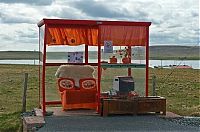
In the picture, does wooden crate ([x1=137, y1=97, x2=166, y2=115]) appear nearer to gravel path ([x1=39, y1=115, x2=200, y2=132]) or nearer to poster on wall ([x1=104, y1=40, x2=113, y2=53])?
gravel path ([x1=39, y1=115, x2=200, y2=132])

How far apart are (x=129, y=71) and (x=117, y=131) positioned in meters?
3.57

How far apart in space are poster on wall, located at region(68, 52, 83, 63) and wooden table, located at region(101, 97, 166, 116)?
223 centimetres

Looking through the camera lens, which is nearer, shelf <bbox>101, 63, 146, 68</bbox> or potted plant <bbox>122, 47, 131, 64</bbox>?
shelf <bbox>101, 63, 146, 68</bbox>

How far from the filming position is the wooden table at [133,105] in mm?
12859

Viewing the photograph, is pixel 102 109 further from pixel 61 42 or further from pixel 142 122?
pixel 61 42

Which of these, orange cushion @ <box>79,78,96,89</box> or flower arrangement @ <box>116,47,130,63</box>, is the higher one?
flower arrangement @ <box>116,47,130,63</box>

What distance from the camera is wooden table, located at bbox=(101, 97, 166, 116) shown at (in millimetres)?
12859

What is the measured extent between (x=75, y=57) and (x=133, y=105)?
2.62 meters

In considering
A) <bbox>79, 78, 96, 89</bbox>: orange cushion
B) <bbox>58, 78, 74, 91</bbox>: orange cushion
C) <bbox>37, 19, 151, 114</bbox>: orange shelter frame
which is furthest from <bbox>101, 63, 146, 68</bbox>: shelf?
<bbox>58, 78, 74, 91</bbox>: orange cushion

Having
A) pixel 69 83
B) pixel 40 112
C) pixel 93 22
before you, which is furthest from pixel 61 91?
pixel 93 22

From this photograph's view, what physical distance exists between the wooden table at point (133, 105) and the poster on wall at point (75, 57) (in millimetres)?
2235

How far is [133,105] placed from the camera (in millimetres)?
13023

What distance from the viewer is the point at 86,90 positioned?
13883 mm

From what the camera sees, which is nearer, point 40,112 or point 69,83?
point 40,112
